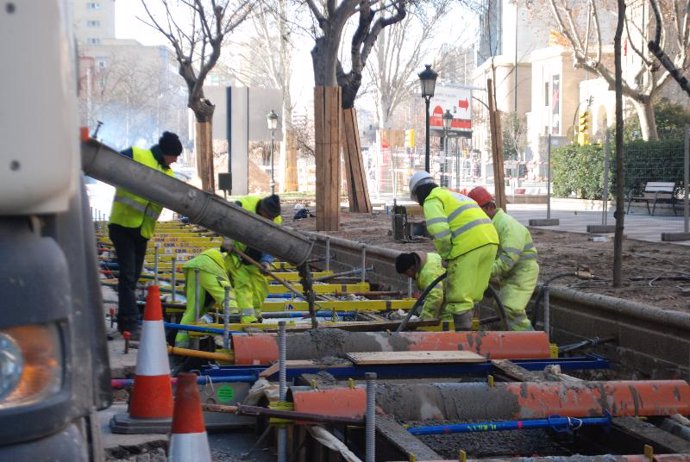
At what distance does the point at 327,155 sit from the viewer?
19.7 m

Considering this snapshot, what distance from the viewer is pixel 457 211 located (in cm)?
881

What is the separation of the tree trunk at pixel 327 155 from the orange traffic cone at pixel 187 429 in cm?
1576

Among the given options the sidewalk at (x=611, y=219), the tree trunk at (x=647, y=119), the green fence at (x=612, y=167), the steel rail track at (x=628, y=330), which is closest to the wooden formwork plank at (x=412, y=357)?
the steel rail track at (x=628, y=330)

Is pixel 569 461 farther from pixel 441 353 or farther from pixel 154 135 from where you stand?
pixel 154 135

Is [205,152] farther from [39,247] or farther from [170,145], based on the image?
[39,247]

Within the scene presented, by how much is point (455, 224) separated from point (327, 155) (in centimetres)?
1107

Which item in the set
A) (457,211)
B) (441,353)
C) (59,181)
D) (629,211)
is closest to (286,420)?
(441,353)

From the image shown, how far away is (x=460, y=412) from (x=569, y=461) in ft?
3.46

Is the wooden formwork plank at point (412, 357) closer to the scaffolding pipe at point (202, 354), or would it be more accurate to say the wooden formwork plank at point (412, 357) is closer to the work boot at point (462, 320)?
the scaffolding pipe at point (202, 354)

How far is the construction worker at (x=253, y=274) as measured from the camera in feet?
30.0

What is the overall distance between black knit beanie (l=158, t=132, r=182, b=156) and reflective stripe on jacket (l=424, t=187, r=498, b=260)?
2.14 metres

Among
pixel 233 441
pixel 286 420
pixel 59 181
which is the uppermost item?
pixel 59 181

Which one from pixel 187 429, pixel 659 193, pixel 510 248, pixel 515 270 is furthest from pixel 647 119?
pixel 187 429

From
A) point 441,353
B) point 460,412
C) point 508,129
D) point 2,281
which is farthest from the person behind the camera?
point 508,129
